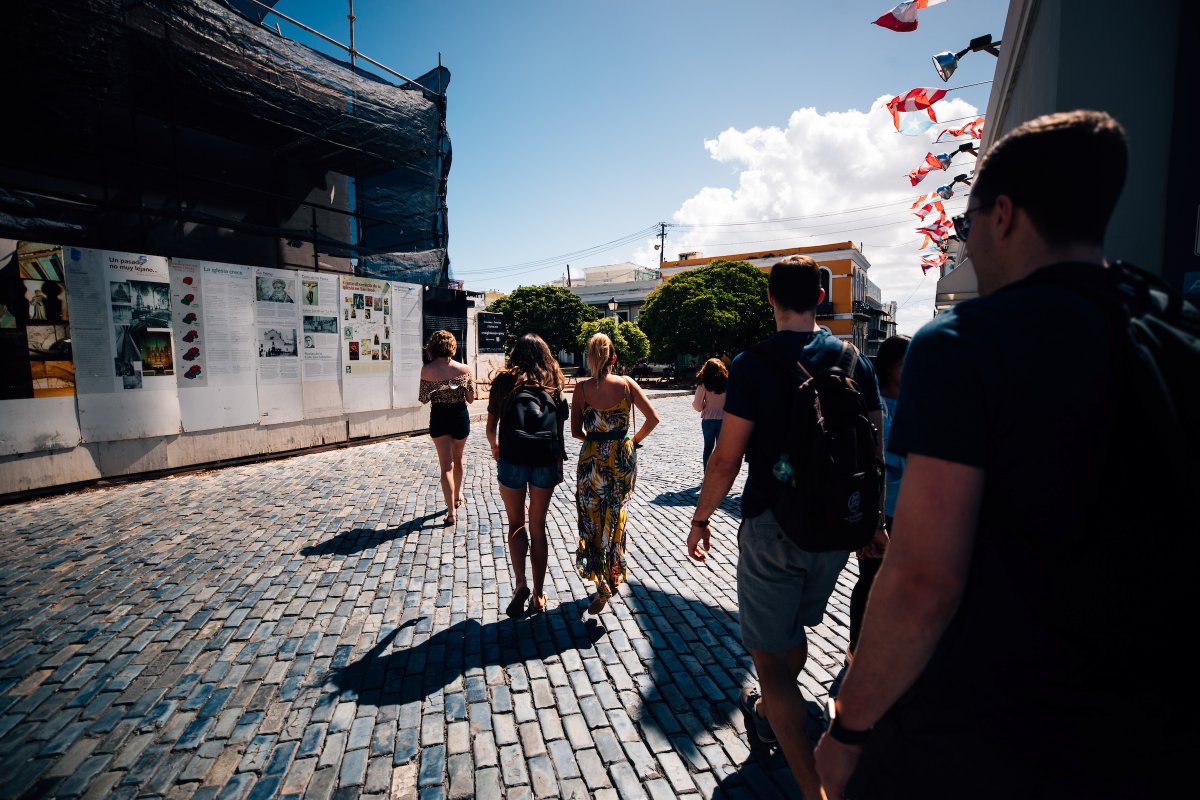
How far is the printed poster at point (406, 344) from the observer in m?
11.4

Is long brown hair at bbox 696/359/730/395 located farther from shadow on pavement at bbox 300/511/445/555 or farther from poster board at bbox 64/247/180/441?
poster board at bbox 64/247/180/441

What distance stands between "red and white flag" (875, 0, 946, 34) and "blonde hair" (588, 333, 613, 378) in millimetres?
6191

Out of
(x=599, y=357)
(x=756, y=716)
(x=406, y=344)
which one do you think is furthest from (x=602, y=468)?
(x=406, y=344)

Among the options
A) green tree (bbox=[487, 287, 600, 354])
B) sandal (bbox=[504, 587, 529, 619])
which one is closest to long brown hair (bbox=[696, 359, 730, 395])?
sandal (bbox=[504, 587, 529, 619])

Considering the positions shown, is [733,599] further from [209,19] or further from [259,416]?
[209,19]

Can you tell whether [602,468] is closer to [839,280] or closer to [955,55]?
[955,55]

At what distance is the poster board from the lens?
7148 mm

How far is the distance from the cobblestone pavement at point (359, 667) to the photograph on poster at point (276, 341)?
12.6ft

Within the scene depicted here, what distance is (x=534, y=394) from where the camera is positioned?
389 centimetres

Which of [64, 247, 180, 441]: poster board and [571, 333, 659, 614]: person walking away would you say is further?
[64, 247, 180, 441]: poster board

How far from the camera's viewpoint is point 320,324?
391 inches

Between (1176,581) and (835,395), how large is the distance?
1.24 m

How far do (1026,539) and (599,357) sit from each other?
9.92ft

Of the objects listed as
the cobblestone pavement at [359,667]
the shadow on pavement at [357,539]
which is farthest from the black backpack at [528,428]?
the shadow on pavement at [357,539]
